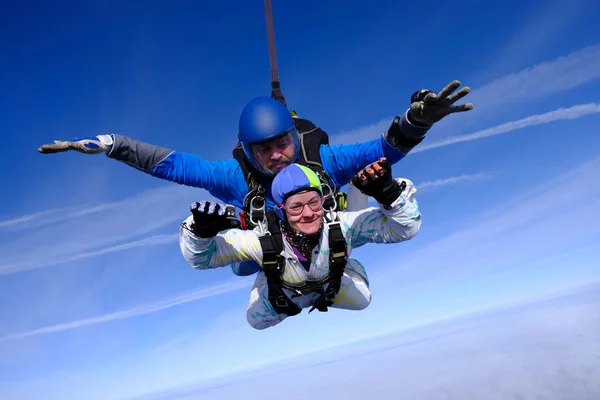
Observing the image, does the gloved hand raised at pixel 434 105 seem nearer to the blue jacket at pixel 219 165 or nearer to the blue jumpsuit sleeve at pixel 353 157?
the blue jacket at pixel 219 165

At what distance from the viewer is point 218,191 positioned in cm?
550

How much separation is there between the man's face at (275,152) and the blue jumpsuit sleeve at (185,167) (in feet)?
1.27

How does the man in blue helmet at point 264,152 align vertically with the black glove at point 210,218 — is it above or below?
above

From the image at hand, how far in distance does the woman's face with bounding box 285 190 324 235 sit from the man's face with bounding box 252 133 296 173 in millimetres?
684

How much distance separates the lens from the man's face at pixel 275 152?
16.5 ft

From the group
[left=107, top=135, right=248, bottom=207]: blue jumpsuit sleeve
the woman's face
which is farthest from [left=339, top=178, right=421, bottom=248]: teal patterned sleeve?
[left=107, top=135, right=248, bottom=207]: blue jumpsuit sleeve

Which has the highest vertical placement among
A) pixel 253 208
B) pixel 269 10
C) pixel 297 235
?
pixel 269 10

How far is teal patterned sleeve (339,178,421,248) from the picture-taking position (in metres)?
4.19

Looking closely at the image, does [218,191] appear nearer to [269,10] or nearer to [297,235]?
[297,235]

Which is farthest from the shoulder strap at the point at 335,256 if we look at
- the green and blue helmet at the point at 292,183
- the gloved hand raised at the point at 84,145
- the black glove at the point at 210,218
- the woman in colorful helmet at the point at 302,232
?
the gloved hand raised at the point at 84,145

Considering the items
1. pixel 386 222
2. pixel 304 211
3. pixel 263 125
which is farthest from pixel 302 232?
pixel 263 125

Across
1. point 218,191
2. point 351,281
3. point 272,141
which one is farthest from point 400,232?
point 218,191

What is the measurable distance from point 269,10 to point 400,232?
300 cm

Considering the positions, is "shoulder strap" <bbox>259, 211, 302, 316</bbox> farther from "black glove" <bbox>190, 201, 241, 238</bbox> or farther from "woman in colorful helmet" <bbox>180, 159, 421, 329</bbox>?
"black glove" <bbox>190, 201, 241, 238</bbox>
